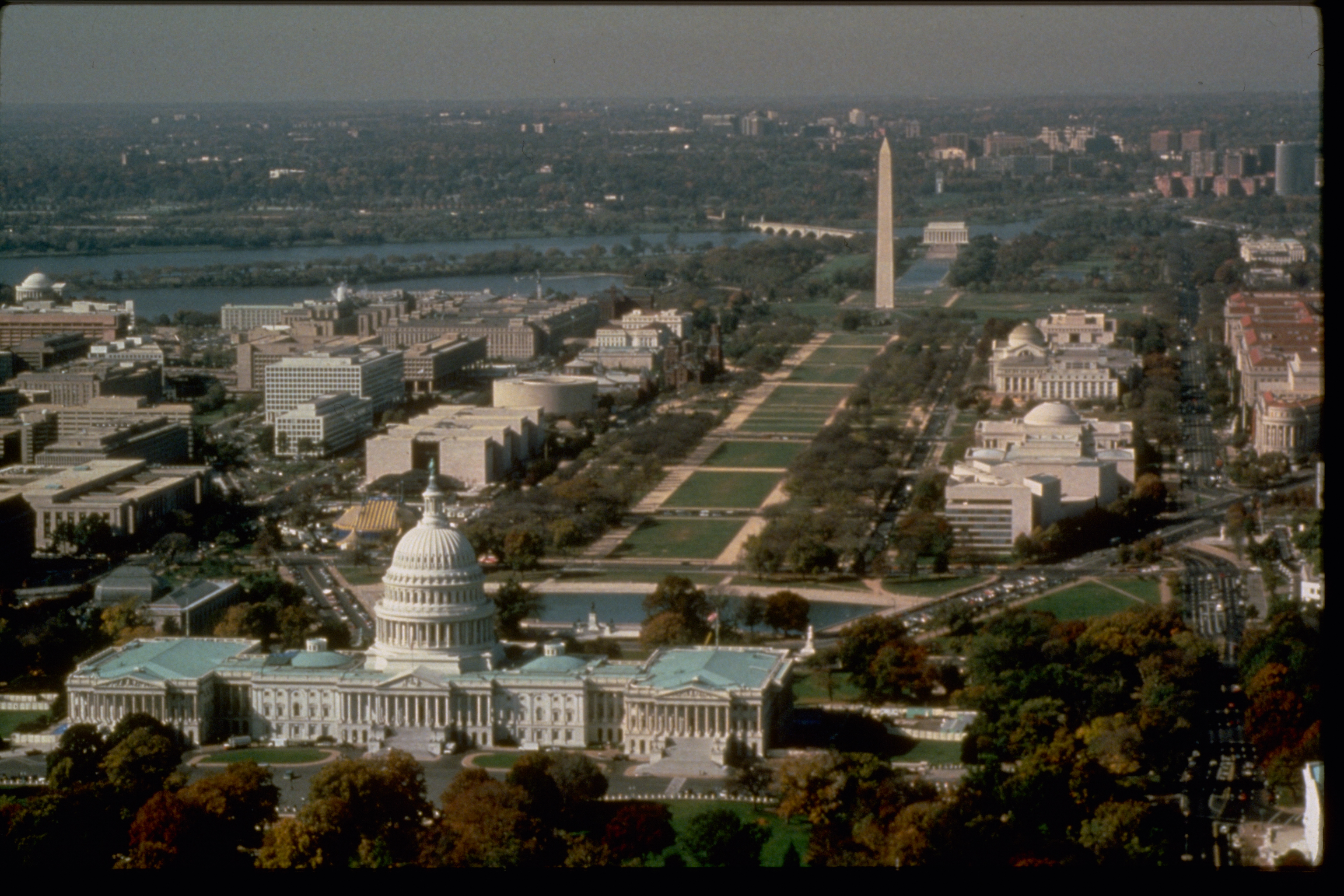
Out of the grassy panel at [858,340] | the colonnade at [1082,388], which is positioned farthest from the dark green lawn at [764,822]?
the grassy panel at [858,340]

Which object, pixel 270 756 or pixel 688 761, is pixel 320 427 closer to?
pixel 270 756

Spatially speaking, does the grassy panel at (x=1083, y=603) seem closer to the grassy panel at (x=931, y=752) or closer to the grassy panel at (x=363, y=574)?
the grassy panel at (x=931, y=752)

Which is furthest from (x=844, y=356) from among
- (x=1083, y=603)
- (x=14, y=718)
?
(x=14, y=718)

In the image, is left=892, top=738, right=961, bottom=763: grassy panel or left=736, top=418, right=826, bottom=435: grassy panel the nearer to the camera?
left=892, top=738, right=961, bottom=763: grassy panel

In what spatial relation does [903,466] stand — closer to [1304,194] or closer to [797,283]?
[797,283]

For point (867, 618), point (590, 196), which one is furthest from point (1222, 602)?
point (590, 196)

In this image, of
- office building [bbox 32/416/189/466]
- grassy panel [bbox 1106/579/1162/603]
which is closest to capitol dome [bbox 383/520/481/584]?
grassy panel [bbox 1106/579/1162/603]

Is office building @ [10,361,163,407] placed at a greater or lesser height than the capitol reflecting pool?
greater

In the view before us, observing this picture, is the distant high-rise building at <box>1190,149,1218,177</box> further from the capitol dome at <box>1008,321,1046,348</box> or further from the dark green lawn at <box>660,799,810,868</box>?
the dark green lawn at <box>660,799,810,868</box>
